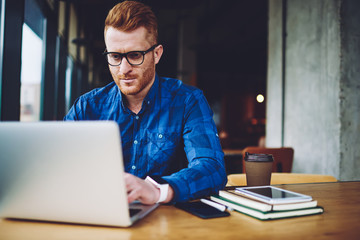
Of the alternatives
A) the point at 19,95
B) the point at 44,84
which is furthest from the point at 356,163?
the point at 44,84

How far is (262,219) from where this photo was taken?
0.91m

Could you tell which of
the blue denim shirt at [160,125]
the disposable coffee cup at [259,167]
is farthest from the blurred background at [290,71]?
the disposable coffee cup at [259,167]

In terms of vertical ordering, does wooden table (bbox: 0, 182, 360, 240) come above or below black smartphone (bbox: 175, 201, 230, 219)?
below

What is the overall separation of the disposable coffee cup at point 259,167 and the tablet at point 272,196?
242mm

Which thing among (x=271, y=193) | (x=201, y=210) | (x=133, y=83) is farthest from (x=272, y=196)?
(x=133, y=83)

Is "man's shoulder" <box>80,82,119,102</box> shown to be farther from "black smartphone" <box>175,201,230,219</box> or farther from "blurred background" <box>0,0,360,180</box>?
"blurred background" <box>0,0,360,180</box>

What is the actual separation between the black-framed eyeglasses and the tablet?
836 millimetres

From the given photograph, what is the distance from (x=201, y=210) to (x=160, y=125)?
69 centimetres

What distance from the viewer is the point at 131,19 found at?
4.82 feet

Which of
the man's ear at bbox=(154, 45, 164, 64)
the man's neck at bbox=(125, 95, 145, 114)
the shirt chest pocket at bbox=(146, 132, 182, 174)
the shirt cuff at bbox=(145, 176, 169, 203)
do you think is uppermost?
the man's ear at bbox=(154, 45, 164, 64)

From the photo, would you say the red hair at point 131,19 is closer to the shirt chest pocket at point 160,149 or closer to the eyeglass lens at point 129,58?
the eyeglass lens at point 129,58

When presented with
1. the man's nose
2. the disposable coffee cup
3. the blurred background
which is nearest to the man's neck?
the man's nose

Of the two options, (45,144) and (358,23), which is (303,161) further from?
(45,144)

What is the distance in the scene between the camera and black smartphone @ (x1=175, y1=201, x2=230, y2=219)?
0.94 metres
